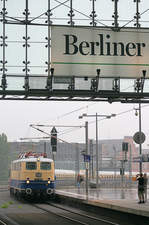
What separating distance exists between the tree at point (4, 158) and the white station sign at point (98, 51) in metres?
101

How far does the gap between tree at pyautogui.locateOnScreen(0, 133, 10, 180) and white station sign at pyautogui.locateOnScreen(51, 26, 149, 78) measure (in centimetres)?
10064

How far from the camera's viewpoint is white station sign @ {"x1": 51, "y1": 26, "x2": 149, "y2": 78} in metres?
23.4

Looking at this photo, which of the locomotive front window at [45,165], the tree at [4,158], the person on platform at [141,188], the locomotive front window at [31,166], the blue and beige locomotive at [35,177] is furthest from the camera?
the tree at [4,158]

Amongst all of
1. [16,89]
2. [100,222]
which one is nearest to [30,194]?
[100,222]

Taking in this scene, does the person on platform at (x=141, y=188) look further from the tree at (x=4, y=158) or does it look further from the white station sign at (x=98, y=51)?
the tree at (x=4, y=158)

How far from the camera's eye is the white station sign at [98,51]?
76.6 feet

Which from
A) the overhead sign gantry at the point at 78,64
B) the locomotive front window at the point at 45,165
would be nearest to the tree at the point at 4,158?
the locomotive front window at the point at 45,165

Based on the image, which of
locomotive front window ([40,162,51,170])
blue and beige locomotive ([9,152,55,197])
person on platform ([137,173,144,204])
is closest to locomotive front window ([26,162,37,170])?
blue and beige locomotive ([9,152,55,197])

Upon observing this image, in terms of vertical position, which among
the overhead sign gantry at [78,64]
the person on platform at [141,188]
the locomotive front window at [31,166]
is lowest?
the person on platform at [141,188]

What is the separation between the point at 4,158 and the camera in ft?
412

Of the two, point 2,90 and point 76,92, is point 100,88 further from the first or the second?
point 2,90

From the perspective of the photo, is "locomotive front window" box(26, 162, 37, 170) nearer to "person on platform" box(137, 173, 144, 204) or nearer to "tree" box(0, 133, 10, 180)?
"person on platform" box(137, 173, 144, 204)

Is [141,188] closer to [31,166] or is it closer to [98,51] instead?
[98,51]

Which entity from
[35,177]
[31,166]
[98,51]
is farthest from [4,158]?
[98,51]
